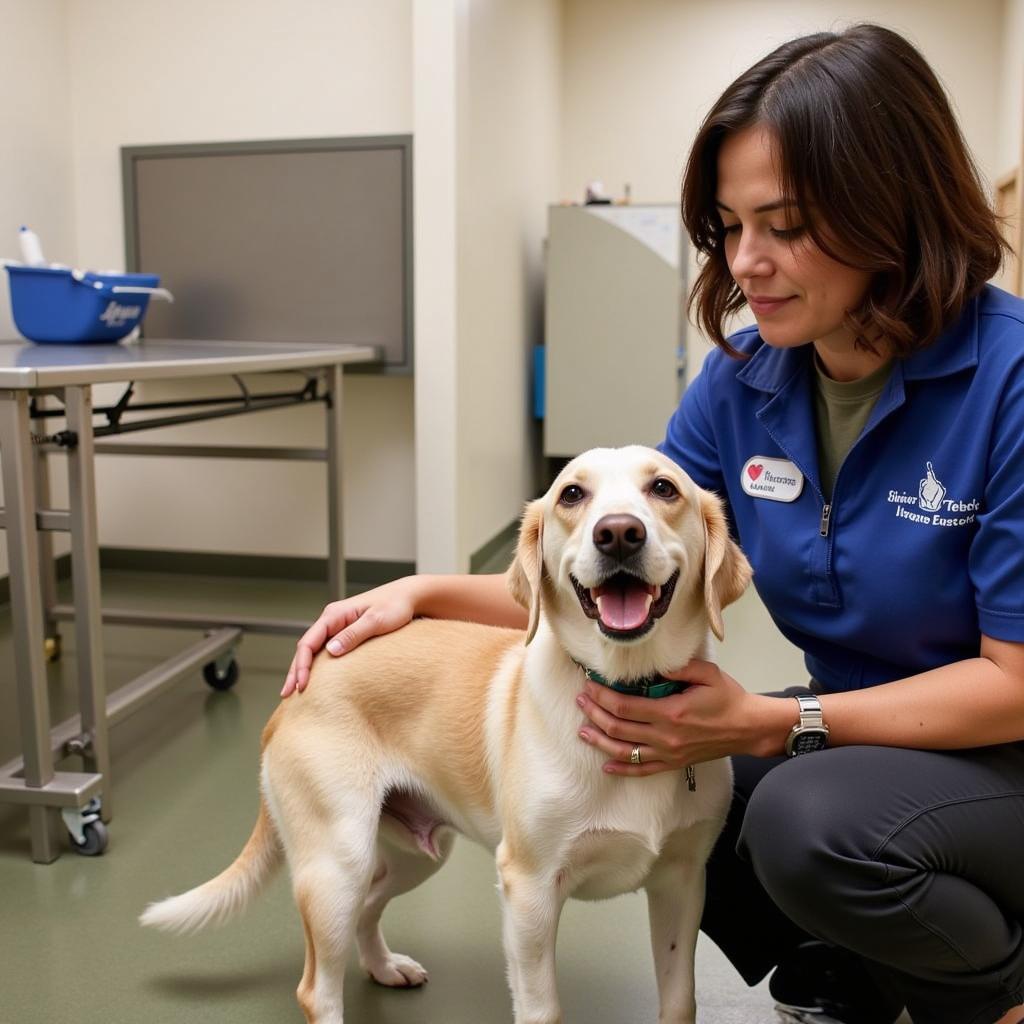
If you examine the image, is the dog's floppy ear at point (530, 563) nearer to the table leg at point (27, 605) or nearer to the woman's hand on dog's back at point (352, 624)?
the woman's hand on dog's back at point (352, 624)

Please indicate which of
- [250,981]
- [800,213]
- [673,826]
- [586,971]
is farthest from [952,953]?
[250,981]

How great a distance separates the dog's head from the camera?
1102 millimetres

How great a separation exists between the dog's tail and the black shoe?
0.72 m

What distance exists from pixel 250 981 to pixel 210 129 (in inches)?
129

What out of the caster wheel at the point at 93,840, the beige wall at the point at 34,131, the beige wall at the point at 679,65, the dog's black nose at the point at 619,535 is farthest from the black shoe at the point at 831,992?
the beige wall at the point at 679,65

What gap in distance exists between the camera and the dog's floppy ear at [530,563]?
1.21 metres

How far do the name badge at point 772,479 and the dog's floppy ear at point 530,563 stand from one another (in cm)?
30

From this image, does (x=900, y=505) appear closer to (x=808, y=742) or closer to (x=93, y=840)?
(x=808, y=742)

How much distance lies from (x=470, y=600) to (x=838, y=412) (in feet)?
1.90

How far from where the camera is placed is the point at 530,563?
1.22 m

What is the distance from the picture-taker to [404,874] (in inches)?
61.4

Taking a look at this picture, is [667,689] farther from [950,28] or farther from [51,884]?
[950,28]

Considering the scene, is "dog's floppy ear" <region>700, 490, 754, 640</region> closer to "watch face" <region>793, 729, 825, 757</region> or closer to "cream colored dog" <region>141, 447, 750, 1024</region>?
"cream colored dog" <region>141, 447, 750, 1024</region>

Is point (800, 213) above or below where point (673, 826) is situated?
above
